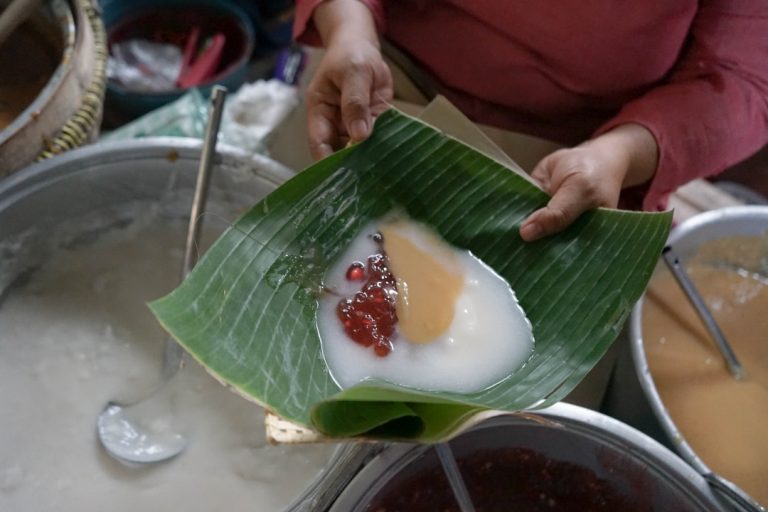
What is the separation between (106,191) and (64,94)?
0.43 ft

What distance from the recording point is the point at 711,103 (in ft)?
2.54

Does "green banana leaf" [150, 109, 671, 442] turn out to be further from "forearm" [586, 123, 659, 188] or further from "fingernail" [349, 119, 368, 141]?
"forearm" [586, 123, 659, 188]

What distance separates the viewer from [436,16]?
2.85 feet

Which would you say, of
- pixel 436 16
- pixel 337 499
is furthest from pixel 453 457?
pixel 436 16

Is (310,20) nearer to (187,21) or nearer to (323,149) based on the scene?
(323,149)

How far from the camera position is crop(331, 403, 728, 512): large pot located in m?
0.61

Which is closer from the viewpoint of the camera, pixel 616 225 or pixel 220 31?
pixel 616 225

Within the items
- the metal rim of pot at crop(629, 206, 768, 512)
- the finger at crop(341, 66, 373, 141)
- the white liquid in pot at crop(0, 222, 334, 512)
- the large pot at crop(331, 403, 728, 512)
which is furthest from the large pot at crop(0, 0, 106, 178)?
the metal rim of pot at crop(629, 206, 768, 512)

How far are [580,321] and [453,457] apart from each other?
186 mm

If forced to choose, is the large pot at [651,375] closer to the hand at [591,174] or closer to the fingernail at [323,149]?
the hand at [591,174]

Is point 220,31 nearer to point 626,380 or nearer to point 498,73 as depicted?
point 498,73

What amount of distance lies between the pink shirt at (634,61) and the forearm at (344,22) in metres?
0.02

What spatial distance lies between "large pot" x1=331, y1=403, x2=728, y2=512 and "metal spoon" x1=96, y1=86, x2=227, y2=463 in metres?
0.32

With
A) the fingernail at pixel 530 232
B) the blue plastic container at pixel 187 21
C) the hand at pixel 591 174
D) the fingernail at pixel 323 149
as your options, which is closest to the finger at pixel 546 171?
the hand at pixel 591 174
